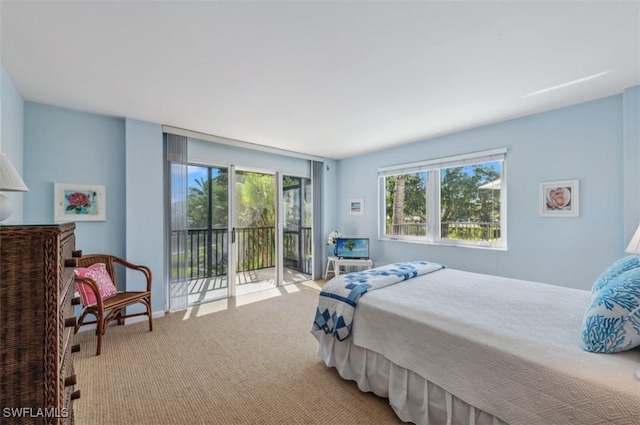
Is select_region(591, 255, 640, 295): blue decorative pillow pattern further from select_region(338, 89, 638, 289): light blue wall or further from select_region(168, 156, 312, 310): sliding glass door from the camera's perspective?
select_region(168, 156, 312, 310): sliding glass door

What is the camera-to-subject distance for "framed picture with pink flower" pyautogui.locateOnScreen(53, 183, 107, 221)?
2.95 meters

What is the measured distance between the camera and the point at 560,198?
3.03m

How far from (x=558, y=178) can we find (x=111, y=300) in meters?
4.92

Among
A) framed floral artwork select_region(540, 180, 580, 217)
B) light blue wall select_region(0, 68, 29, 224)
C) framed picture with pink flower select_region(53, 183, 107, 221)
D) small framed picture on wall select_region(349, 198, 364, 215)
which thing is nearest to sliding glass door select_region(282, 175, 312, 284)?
small framed picture on wall select_region(349, 198, 364, 215)

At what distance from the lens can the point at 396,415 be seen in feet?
5.90

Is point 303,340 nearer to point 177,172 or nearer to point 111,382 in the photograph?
point 111,382

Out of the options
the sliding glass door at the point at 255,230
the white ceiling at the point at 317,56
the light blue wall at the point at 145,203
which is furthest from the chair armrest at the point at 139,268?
the sliding glass door at the point at 255,230

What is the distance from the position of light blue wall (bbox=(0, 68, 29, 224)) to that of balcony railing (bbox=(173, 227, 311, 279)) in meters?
1.84

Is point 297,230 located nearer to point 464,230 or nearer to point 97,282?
point 464,230

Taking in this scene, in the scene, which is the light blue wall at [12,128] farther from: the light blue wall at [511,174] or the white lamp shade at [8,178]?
the white lamp shade at [8,178]

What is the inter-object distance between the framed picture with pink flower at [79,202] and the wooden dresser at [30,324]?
2873 mm

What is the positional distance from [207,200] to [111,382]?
2.56 metres

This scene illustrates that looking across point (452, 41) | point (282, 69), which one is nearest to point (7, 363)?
point (282, 69)

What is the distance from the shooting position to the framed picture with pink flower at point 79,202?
295cm
